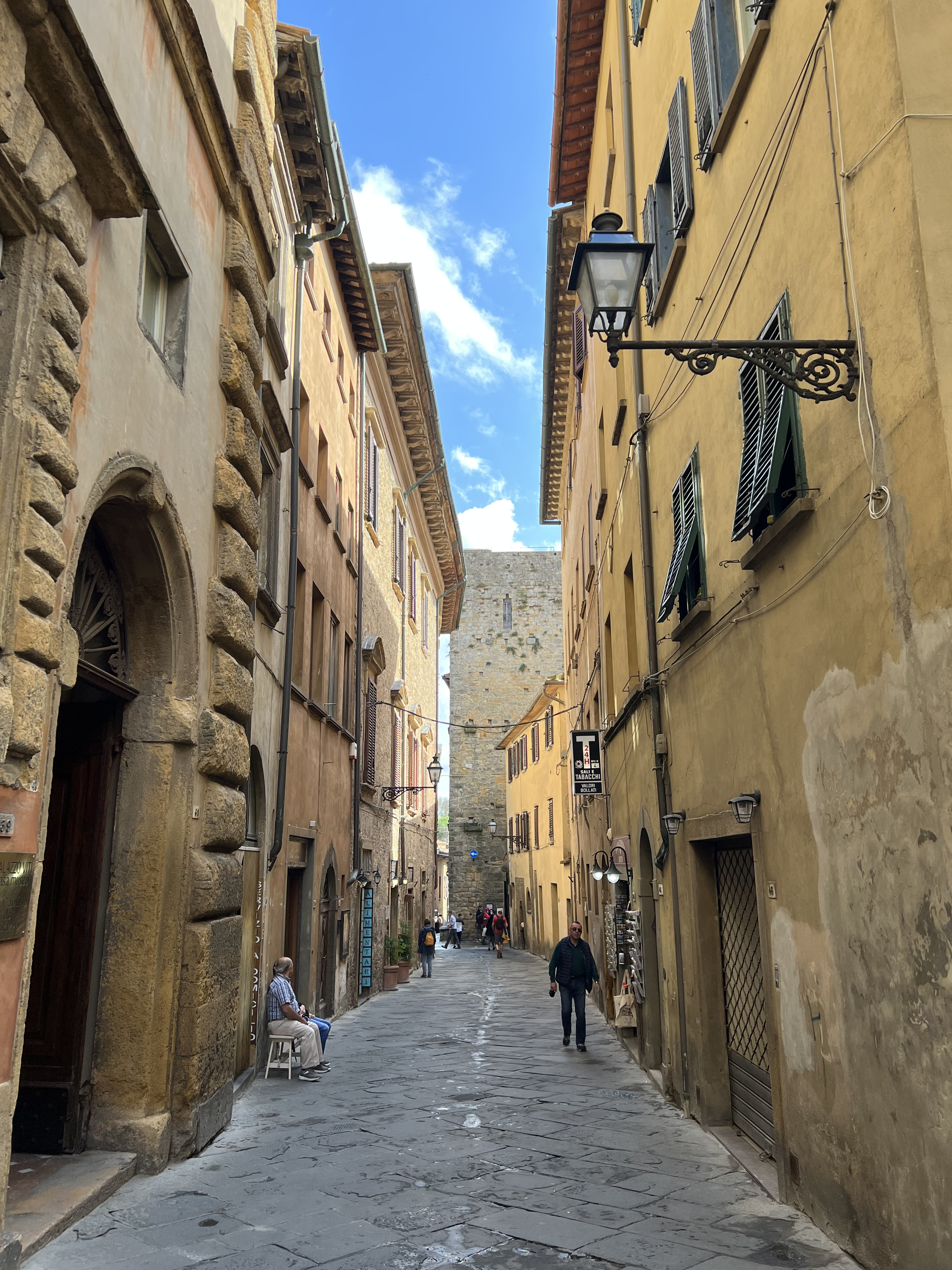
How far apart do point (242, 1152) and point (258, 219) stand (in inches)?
277

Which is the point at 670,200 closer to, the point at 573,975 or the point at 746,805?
the point at 746,805

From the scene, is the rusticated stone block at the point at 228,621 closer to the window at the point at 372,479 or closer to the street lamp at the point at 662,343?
the street lamp at the point at 662,343

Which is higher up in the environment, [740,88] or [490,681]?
[490,681]

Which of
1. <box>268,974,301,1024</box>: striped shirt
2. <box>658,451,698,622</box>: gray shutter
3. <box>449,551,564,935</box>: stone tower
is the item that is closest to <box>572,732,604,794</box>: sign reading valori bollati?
<box>268,974,301,1024</box>: striped shirt

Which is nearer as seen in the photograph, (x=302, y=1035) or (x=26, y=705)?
(x=26, y=705)

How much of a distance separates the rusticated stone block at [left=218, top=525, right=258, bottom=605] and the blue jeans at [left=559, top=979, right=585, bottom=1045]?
644 centimetres

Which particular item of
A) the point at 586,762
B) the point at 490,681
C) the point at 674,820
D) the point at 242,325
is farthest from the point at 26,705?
the point at 490,681

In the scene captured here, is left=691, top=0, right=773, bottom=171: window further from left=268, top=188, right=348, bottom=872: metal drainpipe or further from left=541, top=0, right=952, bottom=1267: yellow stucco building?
left=268, top=188, right=348, bottom=872: metal drainpipe

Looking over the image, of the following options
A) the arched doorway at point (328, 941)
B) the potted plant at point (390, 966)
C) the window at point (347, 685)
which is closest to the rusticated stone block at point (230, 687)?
the arched doorway at point (328, 941)

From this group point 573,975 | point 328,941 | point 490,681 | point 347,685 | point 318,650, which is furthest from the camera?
point 490,681

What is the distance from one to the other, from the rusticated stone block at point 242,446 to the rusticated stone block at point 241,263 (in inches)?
37.9

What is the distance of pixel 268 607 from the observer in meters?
10.1

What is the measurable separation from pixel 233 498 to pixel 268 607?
105 inches

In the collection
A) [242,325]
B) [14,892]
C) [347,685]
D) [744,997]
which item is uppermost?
[242,325]
